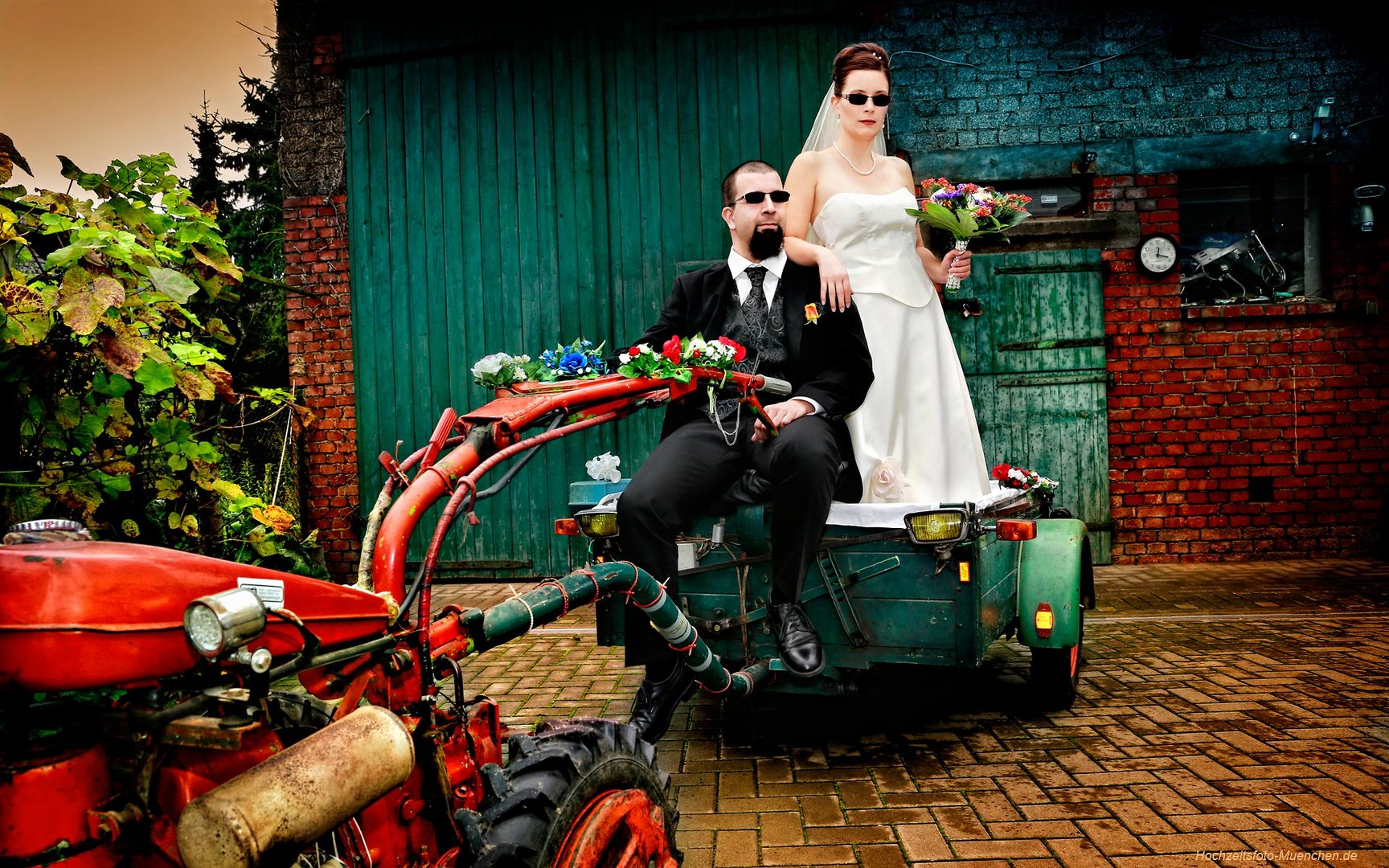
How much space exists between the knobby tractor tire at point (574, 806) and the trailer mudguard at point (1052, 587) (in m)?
2.08

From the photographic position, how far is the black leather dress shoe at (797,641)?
3062 millimetres

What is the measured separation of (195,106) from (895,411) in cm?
1178

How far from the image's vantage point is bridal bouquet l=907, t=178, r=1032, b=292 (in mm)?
3826

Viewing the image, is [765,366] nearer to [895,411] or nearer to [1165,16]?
[895,411]

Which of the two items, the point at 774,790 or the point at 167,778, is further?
the point at 774,790

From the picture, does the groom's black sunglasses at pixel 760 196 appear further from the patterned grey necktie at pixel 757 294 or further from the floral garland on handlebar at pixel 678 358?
the floral garland on handlebar at pixel 678 358

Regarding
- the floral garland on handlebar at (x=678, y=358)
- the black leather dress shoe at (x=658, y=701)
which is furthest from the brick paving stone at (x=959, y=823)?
the floral garland on handlebar at (x=678, y=358)

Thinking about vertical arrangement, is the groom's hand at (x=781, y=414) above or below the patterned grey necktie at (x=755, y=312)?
below

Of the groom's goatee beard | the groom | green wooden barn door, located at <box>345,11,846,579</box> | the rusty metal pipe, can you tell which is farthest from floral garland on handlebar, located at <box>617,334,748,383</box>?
green wooden barn door, located at <box>345,11,846,579</box>

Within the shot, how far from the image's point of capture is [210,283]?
2557 millimetres

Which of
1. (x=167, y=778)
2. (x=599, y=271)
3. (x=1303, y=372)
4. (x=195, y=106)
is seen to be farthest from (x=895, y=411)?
(x=195, y=106)

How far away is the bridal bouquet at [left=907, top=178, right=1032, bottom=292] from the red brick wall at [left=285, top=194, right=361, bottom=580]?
4898 mm

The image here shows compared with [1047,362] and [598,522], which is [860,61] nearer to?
[598,522]

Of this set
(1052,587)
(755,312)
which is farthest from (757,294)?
(1052,587)
